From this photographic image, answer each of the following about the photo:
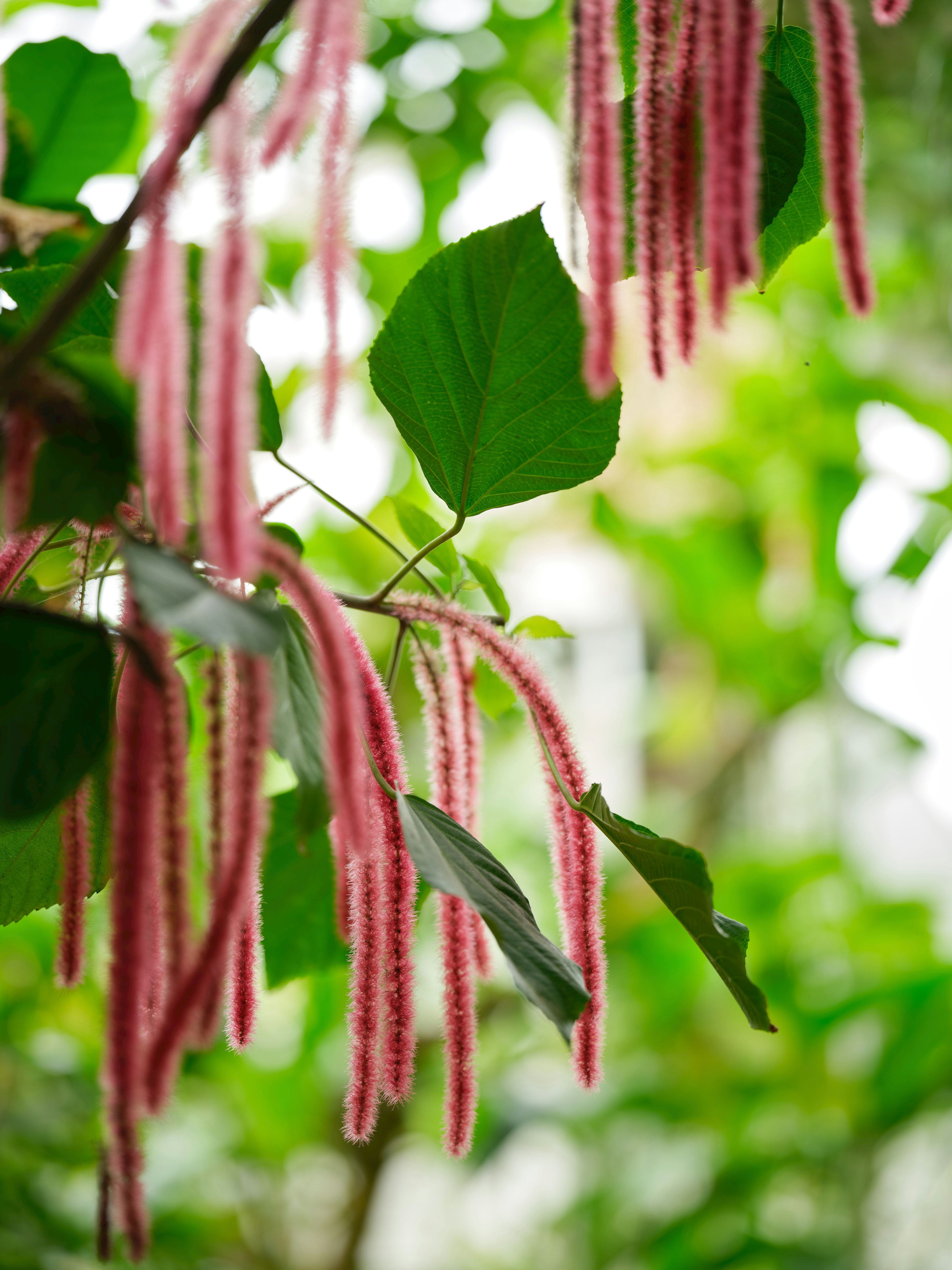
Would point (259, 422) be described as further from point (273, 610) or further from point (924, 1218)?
point (924, 1218)

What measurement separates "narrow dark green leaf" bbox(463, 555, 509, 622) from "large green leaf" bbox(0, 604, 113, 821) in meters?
0.16

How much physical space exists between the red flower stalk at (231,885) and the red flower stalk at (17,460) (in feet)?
0.20

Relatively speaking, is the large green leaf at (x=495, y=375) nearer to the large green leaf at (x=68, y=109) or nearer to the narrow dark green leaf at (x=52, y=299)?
the narrow dark green leaf at (x=52, y=299)

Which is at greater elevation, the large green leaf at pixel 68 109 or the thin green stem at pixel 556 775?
the large green leaf at pixel 68 109

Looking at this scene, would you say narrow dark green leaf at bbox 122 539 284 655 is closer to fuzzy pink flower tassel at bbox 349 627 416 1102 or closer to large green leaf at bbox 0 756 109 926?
fuzzy pink flower tassel at bbox 349 627 416 1102

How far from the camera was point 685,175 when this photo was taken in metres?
0.26

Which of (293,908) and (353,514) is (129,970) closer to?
(353,514)

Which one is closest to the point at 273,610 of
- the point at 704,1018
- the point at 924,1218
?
the point at 704,1018

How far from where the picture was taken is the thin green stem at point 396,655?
39 centimetres

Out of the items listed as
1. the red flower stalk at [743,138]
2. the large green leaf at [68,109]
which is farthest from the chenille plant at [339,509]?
the large green leaf at [68,109]

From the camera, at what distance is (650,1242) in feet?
4.05

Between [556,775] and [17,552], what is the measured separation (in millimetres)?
182

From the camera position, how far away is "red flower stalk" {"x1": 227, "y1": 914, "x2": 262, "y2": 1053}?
296mm

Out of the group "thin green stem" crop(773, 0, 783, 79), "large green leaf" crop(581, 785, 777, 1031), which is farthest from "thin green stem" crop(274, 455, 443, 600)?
"thin green stem" crop(773, 0, 783, 79)
